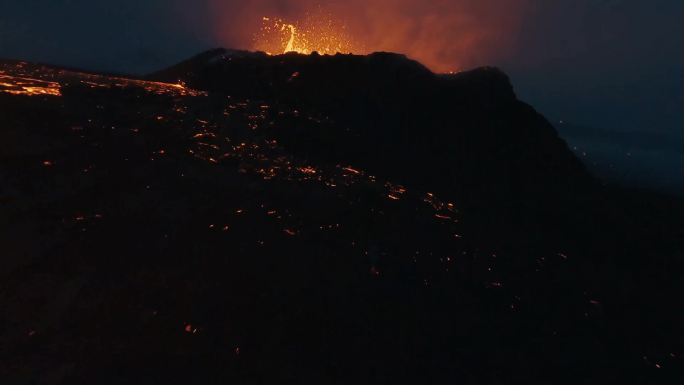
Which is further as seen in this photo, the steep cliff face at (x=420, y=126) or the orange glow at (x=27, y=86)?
the steep cliff face at (x=420, y=126)

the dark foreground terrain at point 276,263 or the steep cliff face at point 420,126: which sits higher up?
the steep cliff face at point 420,126

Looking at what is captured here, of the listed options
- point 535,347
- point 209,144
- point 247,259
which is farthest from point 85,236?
point 535,347

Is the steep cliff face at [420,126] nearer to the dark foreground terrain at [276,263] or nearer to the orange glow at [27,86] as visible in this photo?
the dark foreground terrain at [276,263]

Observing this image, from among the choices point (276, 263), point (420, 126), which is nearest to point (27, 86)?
point (276, 263)

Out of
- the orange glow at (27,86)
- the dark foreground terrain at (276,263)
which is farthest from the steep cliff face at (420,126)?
the orange glow at (27,86)

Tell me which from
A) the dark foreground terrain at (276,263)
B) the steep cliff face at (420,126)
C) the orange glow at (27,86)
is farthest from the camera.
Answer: the steep cliff face at (420,126)

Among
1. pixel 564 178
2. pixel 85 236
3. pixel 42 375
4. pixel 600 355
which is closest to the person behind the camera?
pixel 42 375

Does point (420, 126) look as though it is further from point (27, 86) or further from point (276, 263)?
point (27, 86)

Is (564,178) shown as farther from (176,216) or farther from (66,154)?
(66,154)
